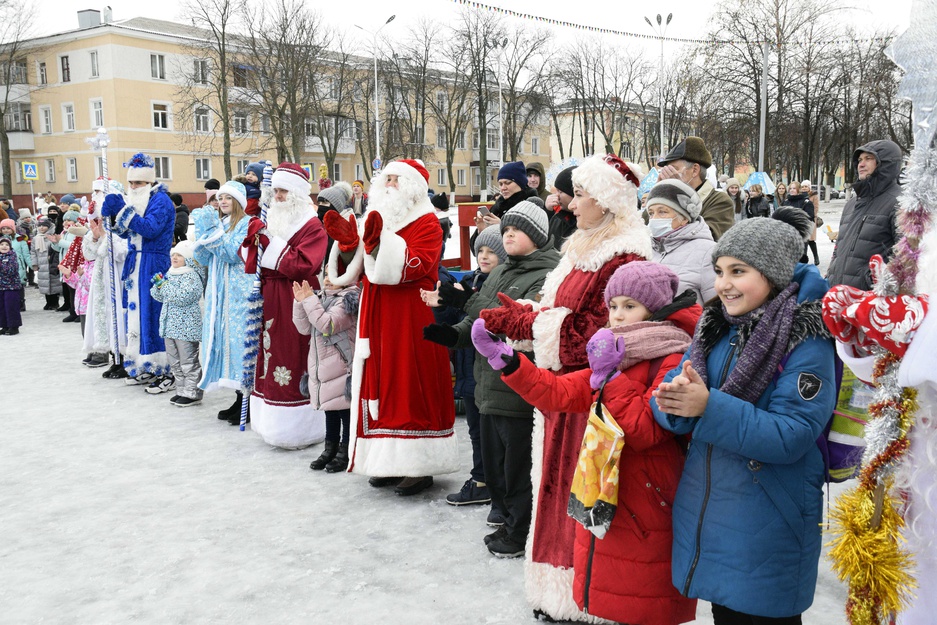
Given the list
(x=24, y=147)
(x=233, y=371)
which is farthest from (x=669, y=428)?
(x=24, y=147)

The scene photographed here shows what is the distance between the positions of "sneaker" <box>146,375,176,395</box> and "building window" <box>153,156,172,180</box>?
3894 centimetres

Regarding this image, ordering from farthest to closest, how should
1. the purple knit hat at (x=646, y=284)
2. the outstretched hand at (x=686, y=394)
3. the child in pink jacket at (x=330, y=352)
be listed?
the child in pink jacket at (x=330, y=352) < the purple knit hat at (x=646, y=284) < the outstretched hand at (x=686, y=394)

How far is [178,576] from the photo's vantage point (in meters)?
3.86

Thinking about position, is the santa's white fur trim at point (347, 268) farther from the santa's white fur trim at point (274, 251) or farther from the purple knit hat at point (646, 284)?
the purple knit hat at point (646, 284)

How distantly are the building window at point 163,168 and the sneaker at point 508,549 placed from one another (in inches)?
1727

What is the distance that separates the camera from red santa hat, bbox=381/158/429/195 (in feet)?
16.0

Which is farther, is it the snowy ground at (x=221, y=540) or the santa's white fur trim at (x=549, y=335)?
the snowy ground at (x=221, y=540)

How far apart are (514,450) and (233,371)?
12.1 ft

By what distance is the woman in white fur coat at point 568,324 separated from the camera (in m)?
3.18

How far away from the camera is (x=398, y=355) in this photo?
4812 mm

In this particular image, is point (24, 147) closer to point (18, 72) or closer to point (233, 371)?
point (18, 72)

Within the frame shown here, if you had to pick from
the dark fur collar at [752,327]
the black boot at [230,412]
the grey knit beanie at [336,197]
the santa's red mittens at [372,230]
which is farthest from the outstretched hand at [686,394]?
the black boot at [230,412]

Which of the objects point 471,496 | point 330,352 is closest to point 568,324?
point 471,496

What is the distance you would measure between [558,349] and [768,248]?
1.09m
